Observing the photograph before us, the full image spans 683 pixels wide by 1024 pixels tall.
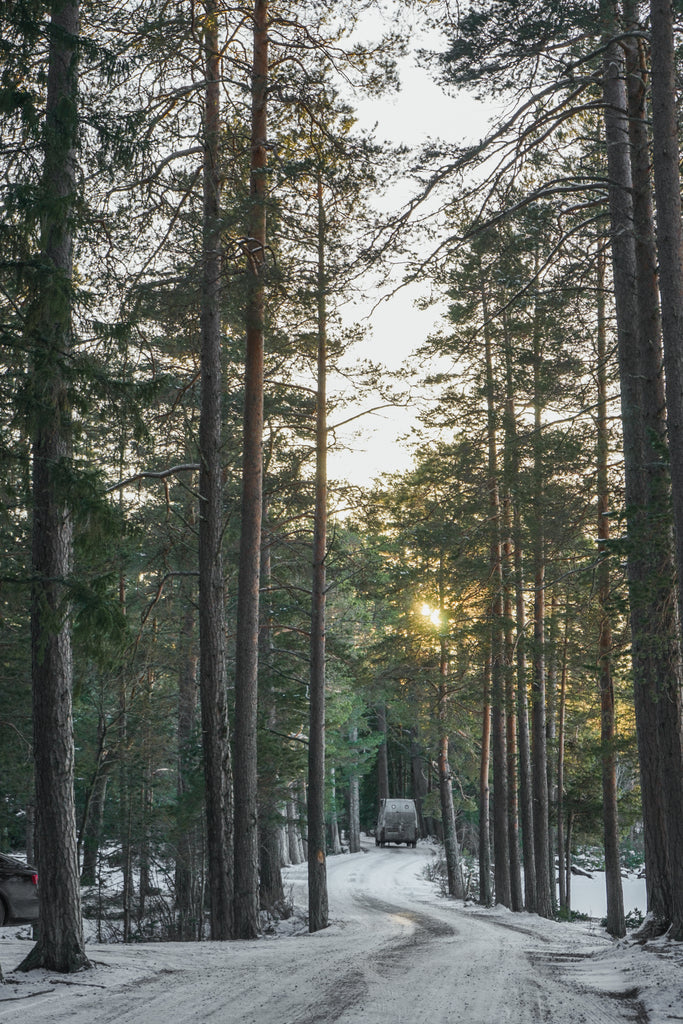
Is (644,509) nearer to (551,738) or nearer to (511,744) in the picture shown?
(511,744)

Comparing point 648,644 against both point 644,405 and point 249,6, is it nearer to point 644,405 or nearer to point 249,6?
point 644,405

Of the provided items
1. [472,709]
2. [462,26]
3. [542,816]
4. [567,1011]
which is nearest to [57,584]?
[567,1011]

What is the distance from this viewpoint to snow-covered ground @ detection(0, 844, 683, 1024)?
227 inches

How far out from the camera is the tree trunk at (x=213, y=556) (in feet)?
38.6

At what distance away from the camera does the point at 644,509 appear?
29.1 feet

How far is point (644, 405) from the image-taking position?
10172 mm

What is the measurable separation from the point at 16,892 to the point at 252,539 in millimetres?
5879

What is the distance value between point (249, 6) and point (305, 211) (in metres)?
3.25

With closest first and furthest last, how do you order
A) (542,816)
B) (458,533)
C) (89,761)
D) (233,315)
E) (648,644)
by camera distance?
(648,644)
(233,315)
(458,533)
(89,761)
(542,816)

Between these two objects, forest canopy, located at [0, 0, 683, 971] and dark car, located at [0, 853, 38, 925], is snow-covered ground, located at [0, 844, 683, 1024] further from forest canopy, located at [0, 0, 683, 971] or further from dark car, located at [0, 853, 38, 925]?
dark car, located at [0, 853, 38, 925]

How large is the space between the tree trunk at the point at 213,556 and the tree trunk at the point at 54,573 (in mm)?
3946

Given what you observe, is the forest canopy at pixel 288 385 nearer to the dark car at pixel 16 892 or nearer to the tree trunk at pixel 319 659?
the tree trunk at pixel 319 659

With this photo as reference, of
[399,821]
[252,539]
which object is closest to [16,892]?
[252,539]

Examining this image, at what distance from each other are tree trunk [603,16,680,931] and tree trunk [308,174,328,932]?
590 centimetres
